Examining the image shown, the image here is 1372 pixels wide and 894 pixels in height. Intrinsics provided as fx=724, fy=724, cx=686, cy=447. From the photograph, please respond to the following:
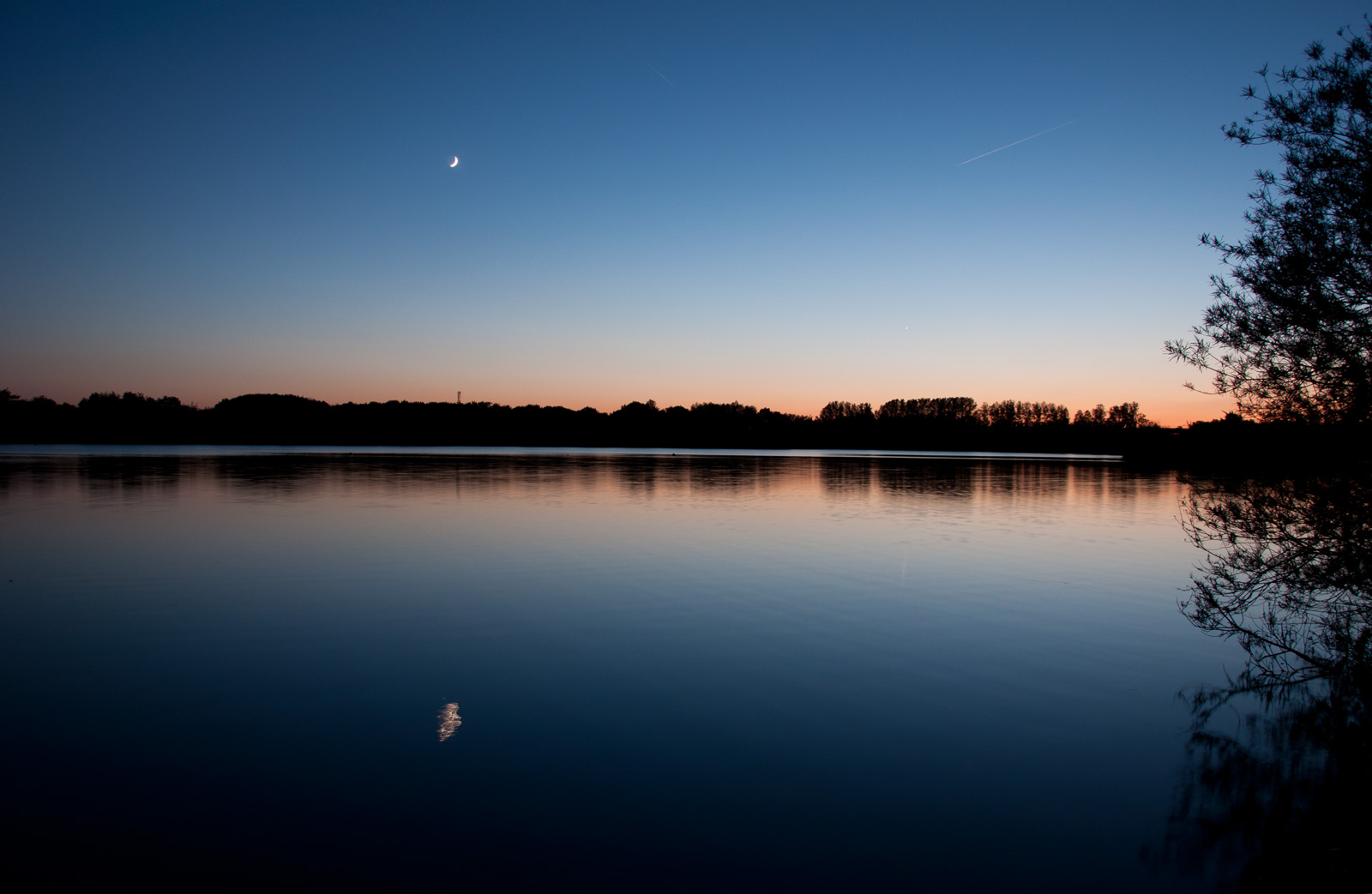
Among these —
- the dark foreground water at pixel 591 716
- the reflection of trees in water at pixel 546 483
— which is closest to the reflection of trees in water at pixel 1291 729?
the dark foreground water at pixel 591 716

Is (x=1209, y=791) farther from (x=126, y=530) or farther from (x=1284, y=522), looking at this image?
(x=126, y=530)

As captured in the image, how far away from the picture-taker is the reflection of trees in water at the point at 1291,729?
5094 millimetres

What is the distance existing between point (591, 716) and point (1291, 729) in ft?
22.9

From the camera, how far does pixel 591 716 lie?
7207 mm

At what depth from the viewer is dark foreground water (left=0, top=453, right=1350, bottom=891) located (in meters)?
4.88

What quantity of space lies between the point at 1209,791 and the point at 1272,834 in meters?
0.62

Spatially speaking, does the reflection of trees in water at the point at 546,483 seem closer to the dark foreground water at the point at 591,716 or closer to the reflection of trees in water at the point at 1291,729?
the dark foreground water at the point at 591,716

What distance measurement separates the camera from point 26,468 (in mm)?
47062

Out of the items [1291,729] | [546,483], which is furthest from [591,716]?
[546,483]

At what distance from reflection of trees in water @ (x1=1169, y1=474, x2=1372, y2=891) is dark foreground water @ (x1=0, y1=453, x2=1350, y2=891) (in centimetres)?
32

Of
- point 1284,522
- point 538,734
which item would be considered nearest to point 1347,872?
point 1284,522

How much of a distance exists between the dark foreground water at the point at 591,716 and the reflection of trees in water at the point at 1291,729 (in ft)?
1.04

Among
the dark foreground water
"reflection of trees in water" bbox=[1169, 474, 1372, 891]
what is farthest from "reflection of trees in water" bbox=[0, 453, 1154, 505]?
"reflection of trees in water" bbox=[1169, 474, 1372, 891]

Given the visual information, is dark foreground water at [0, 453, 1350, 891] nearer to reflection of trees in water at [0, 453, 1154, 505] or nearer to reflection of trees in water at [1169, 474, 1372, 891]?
reflection of trees in water at [1169, 474, 1372, 891]
